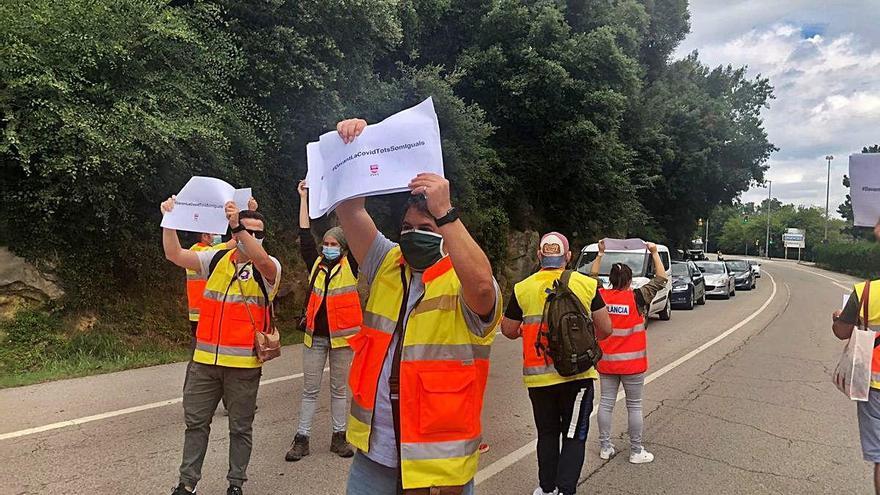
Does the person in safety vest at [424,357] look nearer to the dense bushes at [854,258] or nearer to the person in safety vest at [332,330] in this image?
the person in safety vest at [332,330]

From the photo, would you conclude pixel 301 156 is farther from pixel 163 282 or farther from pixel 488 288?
pixel 488 288

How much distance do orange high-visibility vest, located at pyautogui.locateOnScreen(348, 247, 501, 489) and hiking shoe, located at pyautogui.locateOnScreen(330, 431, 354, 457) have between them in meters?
3.02

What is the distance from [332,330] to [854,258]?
204 feet

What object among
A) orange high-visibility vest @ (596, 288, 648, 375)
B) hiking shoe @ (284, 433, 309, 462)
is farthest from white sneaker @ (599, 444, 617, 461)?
hiking shoe @ (284, 433, 309, 462)

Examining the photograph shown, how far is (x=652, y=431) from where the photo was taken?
6.29 metres

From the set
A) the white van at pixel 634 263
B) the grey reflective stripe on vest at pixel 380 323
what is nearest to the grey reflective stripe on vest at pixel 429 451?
the grey reflective stripe on vest at pixel 380 323

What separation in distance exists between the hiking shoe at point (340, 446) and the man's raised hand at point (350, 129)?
350 cm

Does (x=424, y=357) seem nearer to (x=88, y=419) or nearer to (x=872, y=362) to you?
(x=872, y=362)

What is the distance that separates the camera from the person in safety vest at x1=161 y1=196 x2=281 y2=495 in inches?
155

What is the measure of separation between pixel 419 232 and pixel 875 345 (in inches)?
123

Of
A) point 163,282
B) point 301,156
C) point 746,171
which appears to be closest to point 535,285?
point 163,282

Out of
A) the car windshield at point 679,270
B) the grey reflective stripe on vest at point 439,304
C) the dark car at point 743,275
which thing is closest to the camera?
the grey reflective stripe on vest at point 439,304

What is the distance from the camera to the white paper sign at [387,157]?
2232mm

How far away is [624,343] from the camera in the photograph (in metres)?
5.21
